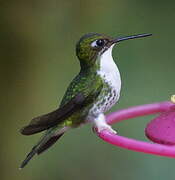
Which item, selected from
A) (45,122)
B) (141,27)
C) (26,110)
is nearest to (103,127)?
(45,122)

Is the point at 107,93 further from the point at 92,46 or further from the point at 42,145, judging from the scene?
the point at 42,145

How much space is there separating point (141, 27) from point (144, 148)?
3.15m

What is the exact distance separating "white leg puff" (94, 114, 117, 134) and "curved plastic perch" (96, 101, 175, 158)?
30mm

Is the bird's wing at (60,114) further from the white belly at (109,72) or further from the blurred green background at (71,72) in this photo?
the blurred green background at (71,72)

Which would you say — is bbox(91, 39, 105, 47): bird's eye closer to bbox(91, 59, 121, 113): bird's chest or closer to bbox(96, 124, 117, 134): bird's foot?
bbox(91, 59, 121, 113): bird's chest

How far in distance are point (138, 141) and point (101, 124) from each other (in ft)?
1.45

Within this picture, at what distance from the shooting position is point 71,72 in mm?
5363

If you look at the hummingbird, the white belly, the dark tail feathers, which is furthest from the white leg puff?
the dark tail feathers

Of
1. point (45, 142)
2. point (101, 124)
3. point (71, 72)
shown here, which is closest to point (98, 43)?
point (101, 124)

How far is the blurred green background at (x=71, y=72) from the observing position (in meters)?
4.96

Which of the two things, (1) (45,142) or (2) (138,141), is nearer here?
(2) (138,141)

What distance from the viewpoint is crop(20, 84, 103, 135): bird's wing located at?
273 centimetres

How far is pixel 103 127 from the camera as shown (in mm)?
2809

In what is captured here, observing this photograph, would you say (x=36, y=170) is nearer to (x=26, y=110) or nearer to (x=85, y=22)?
(x=26, y=110)
